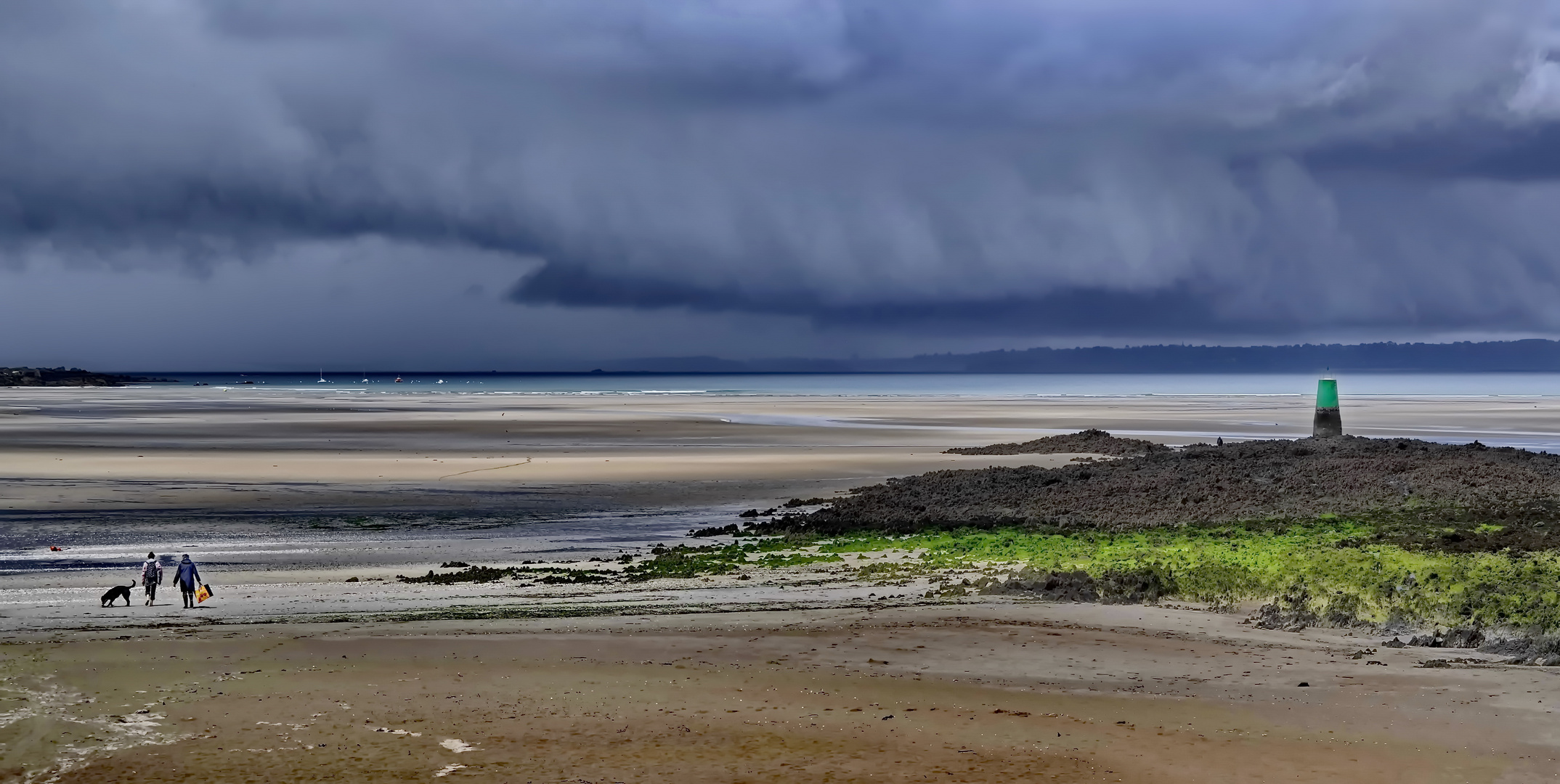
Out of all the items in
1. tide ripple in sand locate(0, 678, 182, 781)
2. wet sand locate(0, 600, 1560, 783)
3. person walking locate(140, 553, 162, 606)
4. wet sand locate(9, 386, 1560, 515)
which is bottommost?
wet sand locate(9, 386, 1560, 515)

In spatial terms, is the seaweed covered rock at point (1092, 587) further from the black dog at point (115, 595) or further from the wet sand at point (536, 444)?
the wet sand at point (536, 444)

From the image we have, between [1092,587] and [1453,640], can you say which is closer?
[1453,640]

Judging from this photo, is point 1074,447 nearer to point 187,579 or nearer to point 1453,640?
point 1453,640

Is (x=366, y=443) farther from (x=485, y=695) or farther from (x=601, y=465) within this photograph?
(x=485, y=695)

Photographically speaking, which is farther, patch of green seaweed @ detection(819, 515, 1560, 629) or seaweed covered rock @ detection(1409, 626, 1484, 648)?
patch of green seaweed @ detection(819, 515, 1560, 629)

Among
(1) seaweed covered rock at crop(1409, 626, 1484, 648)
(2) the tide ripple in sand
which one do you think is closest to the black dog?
(2) the tide ripple in sand

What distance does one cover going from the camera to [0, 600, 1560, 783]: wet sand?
10992 millimetres

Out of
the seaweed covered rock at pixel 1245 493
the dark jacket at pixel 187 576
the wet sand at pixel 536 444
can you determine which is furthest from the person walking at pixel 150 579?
the wet sand at pixel 536 444

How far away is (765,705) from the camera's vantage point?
13.0m

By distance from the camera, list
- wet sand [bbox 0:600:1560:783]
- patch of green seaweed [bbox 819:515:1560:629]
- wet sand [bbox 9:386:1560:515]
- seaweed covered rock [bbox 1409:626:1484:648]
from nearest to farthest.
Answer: wet sand [bbox 0:600:1560:783]
seaweed covered rock [bbox 1409:626:1484:648]
patch of green seaweed [bbox 819:515:1560:629]
wet sand [bbox 9:386:1560:515]

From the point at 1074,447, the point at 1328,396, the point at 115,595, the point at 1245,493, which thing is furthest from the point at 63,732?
the point at 1074,447

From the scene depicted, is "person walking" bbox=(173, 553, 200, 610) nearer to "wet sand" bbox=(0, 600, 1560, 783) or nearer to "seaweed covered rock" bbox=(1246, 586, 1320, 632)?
"wet sand" bbox=(0, 600, 1560, 783)

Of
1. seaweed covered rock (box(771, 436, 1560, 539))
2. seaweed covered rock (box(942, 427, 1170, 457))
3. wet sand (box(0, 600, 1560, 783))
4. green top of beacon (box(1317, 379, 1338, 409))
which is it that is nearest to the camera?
wet sand (box(0, 600, 1560, 783))

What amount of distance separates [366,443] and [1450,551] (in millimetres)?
51679
